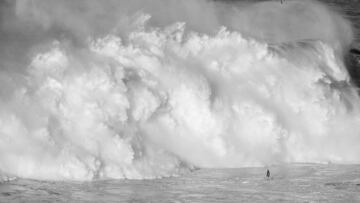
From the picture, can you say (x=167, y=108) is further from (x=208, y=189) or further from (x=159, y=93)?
(x=208, y=189)

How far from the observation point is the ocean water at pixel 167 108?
18984 millimetres

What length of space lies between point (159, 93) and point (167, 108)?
522mm

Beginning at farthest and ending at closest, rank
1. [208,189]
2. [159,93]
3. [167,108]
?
[167,108] → [159,93] → [208,189]

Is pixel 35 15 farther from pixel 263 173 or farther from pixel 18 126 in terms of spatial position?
pixel 263 173

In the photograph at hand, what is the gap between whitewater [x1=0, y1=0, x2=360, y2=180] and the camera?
19.8 metres

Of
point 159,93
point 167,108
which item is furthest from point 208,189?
point 159,93

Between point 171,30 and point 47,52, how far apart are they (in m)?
A: 4.76

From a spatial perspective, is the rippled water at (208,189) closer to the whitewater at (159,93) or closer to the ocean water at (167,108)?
the ocean water at (167,108)

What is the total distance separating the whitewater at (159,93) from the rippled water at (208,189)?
760mm

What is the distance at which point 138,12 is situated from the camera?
24.1 m

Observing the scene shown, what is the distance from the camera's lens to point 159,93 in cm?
2230

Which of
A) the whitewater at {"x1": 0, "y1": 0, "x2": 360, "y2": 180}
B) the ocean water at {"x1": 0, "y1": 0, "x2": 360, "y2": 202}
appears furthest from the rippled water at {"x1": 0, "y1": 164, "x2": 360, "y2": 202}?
the whitewater at {"x1": 0, "y1": 0, "x2": 360, "y2": 180}

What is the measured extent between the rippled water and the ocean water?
47 millimetres

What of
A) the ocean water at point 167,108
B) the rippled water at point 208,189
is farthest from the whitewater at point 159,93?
the rippled water at point 208,189
